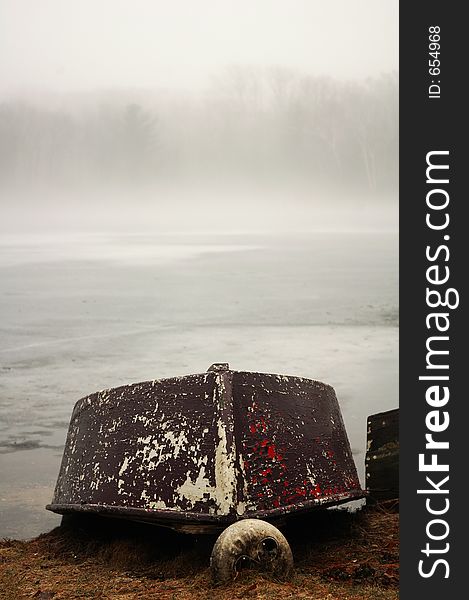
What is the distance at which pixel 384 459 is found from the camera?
4473 millimetres

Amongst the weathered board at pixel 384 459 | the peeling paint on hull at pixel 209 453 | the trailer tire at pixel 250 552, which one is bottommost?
the weathered board at pixel 384 459

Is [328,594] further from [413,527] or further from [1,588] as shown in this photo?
[1,588]

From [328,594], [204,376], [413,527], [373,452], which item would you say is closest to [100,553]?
[204,376]

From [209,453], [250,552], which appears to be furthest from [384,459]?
[250,552]

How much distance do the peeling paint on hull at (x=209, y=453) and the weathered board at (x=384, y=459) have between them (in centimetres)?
91

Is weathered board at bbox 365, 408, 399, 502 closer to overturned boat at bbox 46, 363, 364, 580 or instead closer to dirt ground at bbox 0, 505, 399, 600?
dirt ground at bbox 0, 505, 399, 600

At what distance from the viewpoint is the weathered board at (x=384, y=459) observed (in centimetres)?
444

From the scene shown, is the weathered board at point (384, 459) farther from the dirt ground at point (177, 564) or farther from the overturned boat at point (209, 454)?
the overturned boat at point (209, 454)

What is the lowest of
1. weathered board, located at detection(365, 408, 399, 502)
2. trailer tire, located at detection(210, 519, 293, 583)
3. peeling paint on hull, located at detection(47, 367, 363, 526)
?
weathered board, located at detection(365, 408, 399, 502)

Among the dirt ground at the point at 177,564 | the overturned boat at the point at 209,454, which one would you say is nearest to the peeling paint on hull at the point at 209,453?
the overturned boat at the point at 209,454

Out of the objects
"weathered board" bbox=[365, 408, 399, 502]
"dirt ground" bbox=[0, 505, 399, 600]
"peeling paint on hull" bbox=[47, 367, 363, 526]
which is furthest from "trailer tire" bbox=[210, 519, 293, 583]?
"weathered board" bbox=[365, 408, 399, 502]

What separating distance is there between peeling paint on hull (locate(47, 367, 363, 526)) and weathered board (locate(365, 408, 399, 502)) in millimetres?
911

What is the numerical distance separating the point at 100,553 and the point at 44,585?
41 cm

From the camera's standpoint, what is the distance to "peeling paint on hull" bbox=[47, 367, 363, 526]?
3.02m
